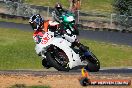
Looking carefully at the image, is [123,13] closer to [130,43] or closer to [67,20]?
[130,43]

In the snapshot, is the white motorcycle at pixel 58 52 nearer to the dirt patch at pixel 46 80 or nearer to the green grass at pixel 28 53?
the dirt patch at pixel 46 80

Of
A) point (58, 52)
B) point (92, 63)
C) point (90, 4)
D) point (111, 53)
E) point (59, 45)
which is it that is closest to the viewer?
point (59, 45)

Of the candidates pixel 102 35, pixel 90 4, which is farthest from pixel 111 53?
pixel 90 4

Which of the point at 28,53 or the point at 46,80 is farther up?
the point at 46,80

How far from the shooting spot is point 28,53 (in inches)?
1011

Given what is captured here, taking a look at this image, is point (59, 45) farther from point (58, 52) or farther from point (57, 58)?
point (57, 58)

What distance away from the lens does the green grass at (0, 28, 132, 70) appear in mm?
23742

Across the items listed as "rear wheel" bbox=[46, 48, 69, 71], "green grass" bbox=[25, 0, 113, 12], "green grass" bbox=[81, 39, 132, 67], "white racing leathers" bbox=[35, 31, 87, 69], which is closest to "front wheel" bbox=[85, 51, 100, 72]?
"white racing leathers" bbox=[35, 31, 87, 69]

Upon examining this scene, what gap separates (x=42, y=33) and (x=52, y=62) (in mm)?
1183

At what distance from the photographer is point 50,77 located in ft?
49.9

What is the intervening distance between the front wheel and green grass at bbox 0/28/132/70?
7.44 meters

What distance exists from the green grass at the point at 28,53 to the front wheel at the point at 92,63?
7.44 metres

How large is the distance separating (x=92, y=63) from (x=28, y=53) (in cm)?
1001

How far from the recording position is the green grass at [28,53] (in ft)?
77.9
